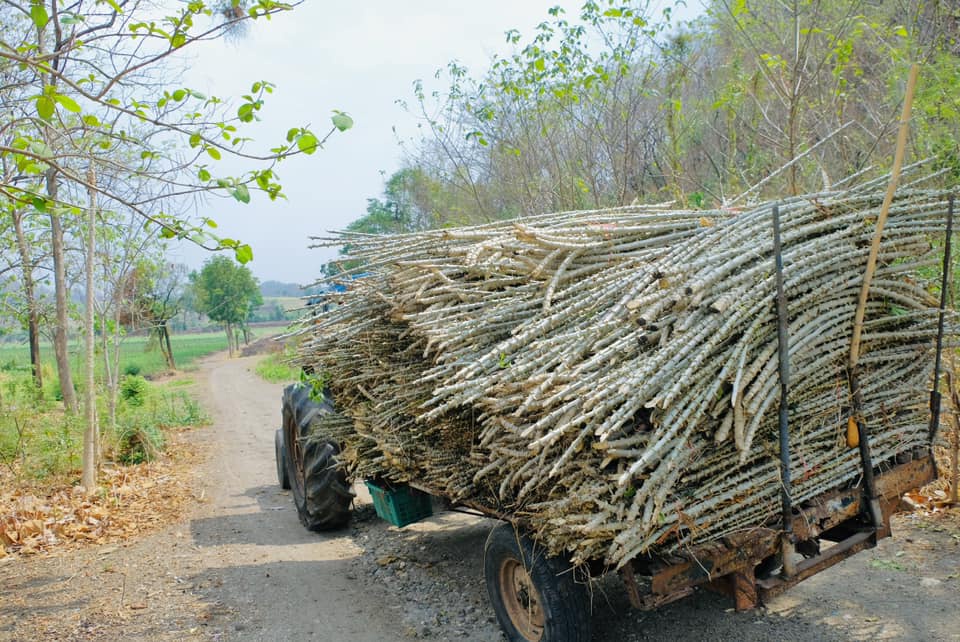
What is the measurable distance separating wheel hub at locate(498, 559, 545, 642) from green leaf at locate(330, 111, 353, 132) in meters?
2.51

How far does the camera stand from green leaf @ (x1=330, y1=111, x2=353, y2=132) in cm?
393

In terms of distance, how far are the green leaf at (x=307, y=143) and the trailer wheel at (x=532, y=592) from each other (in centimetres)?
239

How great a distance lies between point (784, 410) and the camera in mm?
3248

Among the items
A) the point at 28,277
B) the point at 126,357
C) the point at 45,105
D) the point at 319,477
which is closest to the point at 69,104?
the point at 45,105

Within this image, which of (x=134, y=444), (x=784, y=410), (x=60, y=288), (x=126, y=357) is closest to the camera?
(x=784, y=410)

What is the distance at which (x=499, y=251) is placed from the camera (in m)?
4.33

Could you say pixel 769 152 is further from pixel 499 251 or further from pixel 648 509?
pixel 648 509

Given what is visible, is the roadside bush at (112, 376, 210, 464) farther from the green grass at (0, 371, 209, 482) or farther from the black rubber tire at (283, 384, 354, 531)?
the black rubber tire at (283, 384, 354, 531)

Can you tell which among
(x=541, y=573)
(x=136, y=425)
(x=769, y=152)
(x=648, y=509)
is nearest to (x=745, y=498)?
(x=648, y=509)

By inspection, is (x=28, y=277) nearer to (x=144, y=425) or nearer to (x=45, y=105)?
(x=144, y=425)

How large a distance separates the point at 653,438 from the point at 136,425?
9846 mm

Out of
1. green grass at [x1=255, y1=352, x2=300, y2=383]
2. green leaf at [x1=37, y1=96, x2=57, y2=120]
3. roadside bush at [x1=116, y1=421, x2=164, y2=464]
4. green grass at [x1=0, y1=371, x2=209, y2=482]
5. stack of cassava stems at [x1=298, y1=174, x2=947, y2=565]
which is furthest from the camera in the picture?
green grass at [x1=255, y1=352, x2=300, y2=383]

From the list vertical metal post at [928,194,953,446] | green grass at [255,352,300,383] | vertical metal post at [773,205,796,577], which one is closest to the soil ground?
vertical metal post at [773,205,796,577]

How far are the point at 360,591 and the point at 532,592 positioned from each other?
2.04 metres
